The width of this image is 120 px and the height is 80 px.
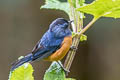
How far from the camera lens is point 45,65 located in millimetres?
7035

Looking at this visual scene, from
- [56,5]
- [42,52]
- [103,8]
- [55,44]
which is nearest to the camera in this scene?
[103,8]

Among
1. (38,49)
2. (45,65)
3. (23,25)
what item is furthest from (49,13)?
(38,49)

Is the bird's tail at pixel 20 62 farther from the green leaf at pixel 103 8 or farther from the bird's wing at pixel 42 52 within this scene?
the green leaf at pixel 103 8

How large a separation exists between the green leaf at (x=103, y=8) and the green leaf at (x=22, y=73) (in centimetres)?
30

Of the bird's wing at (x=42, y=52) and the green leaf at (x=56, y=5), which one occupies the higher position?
the green leaf at (x=56, y=5)

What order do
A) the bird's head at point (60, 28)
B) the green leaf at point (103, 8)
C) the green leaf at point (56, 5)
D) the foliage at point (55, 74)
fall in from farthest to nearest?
the bird's head at point (60, 28), the green leaf at point (56, 5), the foliage at point (55, 74), the green leaf at point (103, 8)

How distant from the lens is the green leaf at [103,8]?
1.31 meters

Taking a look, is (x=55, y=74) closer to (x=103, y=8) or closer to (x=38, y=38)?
(x=103, y=8)

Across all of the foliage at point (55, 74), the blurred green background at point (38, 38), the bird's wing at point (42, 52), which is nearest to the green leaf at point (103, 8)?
the foliage at point (55, 74)

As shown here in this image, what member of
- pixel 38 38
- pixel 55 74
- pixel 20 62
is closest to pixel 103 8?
pixel 55 74

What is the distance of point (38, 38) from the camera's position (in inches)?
284

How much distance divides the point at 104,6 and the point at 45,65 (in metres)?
5.75

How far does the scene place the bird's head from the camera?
6.67 ft

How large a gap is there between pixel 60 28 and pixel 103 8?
83 cm
